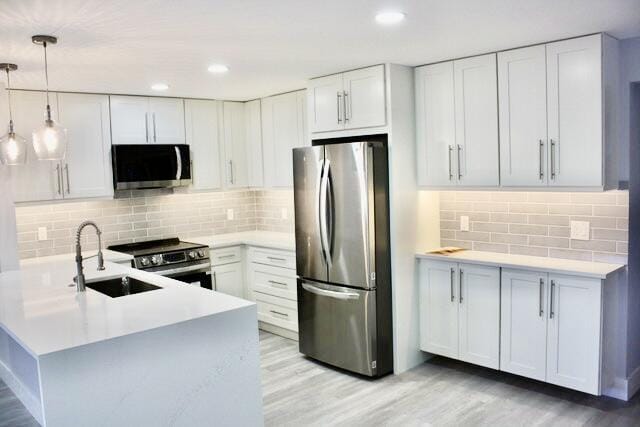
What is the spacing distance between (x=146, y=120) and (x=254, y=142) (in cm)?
110

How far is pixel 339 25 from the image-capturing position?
9.23 ft

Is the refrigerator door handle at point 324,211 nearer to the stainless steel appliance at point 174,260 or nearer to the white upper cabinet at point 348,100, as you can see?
the white upper cabinet at point 348,100

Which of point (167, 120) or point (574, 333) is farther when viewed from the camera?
point (167, 120)

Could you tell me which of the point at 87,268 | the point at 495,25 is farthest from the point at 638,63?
the point at 87,268

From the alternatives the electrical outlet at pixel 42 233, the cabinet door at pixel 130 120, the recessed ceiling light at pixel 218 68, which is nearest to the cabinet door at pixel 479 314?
the recessed ceiling light at pixel 218 68

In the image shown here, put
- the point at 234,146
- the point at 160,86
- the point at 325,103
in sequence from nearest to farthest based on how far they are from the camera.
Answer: the point at 325,103 → the point at 160,86 → the point at 234,146

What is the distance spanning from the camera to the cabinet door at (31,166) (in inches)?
169

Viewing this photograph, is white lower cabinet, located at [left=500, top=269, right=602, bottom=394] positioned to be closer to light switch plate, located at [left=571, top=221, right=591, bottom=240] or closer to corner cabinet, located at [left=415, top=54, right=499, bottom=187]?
light switch plate, located at [left=571, top=221, right=591, bottom=240]

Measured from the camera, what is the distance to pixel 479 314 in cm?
389

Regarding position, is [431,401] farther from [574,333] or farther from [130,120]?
[130,120]

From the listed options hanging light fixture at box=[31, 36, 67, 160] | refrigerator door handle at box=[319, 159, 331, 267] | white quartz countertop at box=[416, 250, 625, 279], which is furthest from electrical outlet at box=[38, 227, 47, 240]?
white quartz countertop at box=[416, 250, 625, 279]

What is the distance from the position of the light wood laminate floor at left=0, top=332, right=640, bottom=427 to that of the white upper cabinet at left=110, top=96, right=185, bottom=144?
2.28 meters

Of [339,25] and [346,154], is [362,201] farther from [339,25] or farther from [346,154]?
[339,25]

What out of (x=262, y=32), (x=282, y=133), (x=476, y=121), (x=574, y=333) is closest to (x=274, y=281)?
(x=282, y=133)
